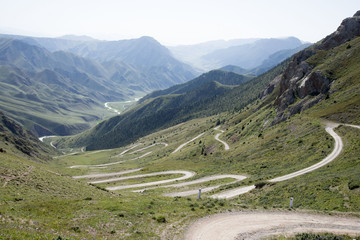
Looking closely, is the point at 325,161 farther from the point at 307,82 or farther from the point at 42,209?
the point at 307,82

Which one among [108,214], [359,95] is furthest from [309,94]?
[108,214]

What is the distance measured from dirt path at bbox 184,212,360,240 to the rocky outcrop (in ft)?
217

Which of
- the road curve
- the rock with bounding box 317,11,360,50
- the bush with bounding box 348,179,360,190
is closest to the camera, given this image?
the bush with bounding box 348,179,360,190

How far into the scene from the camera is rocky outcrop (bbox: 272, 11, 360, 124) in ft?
278

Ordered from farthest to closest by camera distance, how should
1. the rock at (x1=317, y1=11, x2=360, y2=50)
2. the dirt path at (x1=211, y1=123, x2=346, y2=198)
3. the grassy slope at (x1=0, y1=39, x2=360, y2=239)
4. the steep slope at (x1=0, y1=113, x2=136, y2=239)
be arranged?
the rock at (x1=317, y1=11, x2=360, y2=50)
the dirt path at (x1=211, y1=123, x2=346, y2=198)
the grassy slope at (x1=0, y1=39, x2=360, y2=239)
the steep slope at (x1=0, y1=113, x2=136, y2=239)

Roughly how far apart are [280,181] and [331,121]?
34.3 m

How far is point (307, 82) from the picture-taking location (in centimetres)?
9031

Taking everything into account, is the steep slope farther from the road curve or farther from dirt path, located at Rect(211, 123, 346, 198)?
the road curve

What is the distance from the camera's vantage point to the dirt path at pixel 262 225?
21.1 m

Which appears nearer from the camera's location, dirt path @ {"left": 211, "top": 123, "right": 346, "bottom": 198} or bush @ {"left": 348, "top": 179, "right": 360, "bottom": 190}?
bush @ {"left": 348, "top": 179, "right": 360, "bottom": 190}

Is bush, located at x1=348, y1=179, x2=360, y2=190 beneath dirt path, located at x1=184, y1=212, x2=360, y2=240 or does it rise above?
above

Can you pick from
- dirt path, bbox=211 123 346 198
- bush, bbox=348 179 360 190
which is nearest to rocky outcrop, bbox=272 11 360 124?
dirt path, bbox=211 123 346 198

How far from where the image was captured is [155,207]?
27.5 meters

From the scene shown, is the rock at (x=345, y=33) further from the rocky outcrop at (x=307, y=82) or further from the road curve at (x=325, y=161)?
the road curve at (x=325, y=161)
